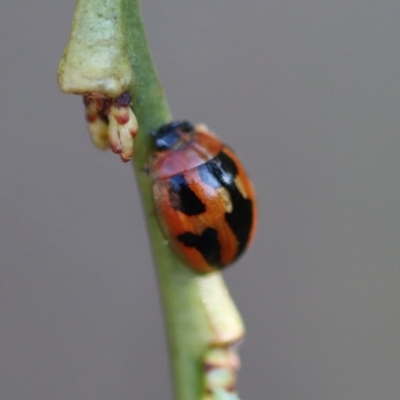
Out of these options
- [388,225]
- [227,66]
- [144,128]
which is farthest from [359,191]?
[144,128]

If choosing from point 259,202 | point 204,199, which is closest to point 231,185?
point 204,199

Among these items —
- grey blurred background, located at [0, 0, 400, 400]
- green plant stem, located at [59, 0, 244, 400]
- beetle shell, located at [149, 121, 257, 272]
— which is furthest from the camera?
grey blurred background, located at [0, 0, 400, 400]

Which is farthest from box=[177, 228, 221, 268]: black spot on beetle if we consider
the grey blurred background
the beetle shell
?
the grey blurred background

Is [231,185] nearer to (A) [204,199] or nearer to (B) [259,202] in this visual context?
(A) [204,199]

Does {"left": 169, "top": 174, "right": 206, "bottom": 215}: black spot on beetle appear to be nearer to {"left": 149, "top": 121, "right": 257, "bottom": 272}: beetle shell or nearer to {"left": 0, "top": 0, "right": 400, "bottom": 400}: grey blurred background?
{"left": 149, "top": 121, "right": 257, "bottom": 272}: beetle shell

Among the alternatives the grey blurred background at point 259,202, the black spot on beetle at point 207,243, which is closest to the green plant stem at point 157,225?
the black spot on beetle at point 207,243

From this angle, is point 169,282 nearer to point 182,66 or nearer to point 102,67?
point 102,67
